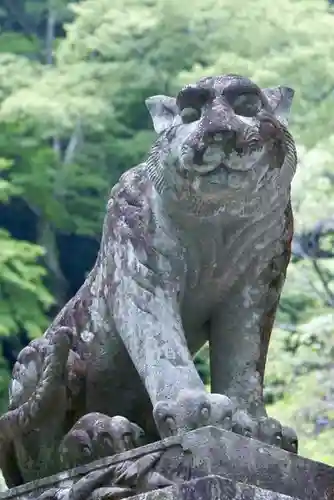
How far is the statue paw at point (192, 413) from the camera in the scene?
1.88 metres

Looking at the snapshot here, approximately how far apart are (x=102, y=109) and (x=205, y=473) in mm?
9262

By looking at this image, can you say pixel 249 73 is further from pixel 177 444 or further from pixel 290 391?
pixel 177 444

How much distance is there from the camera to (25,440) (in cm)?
225

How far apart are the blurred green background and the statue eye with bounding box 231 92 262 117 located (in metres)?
5.16

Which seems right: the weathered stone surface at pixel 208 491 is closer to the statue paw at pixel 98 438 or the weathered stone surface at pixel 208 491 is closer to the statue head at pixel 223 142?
the statue paw at pixel 98 438

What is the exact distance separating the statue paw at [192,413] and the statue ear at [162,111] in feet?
1.92

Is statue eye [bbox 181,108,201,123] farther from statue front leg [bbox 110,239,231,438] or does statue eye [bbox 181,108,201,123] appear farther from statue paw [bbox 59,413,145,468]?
statue paw [bbox 59,413,145,468]

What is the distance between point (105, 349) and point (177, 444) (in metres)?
0.47

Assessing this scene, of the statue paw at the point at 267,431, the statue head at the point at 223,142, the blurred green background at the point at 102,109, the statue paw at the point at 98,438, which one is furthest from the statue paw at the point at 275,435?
the blurred green background at the point at 102,109

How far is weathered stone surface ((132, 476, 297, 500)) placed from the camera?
1.68m

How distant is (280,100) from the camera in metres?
2.19

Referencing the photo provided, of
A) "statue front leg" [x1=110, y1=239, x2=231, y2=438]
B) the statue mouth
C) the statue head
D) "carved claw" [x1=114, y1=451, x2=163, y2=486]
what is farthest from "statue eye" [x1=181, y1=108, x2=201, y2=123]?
"carved claw" [x1=114, y1=451, x2=163, y2=486]

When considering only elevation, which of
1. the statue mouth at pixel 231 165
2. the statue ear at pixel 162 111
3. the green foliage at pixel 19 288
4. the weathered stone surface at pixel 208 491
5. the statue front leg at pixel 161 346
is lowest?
the weathered stone surface at pixel 208 491

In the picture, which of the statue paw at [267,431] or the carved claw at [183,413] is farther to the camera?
the statue paw at [267,431]
